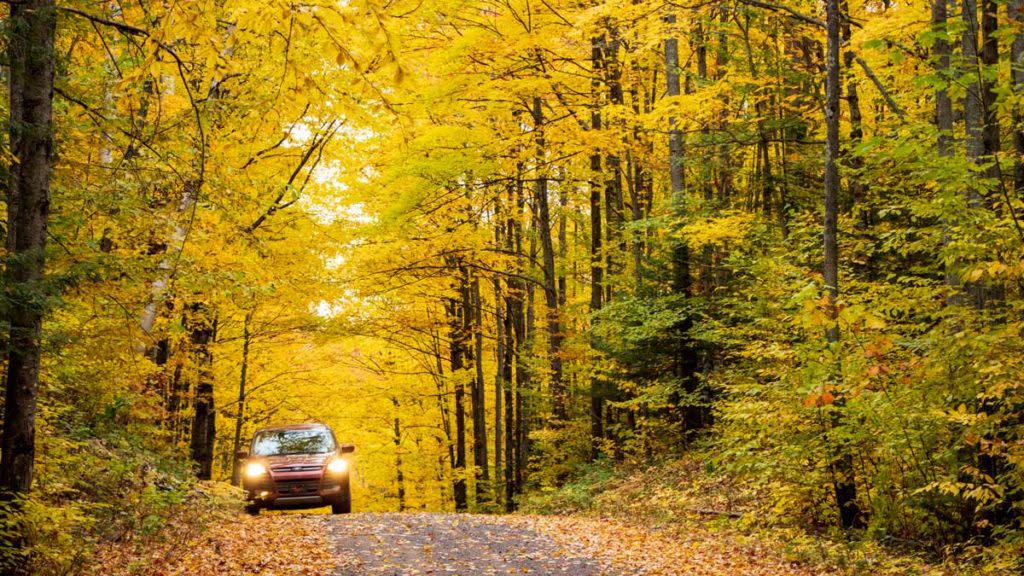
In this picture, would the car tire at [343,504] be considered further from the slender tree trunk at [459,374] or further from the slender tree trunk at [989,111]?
the slender tree trunk at [989,111]

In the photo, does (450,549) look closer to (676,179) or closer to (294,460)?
(294,460)

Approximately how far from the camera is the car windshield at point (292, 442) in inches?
547

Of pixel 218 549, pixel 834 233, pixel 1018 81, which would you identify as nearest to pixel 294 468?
pixel 218 549

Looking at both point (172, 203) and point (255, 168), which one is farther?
point (255, 168)

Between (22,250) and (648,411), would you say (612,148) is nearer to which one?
(648,411)

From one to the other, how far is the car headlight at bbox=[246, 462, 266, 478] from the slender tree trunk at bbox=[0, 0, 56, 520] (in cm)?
685

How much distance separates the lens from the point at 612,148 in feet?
50.8

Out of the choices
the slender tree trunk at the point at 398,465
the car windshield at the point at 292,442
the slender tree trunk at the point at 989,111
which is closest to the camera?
the slender tree trunk at the point at 989,111

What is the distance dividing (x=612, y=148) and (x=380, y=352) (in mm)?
13774

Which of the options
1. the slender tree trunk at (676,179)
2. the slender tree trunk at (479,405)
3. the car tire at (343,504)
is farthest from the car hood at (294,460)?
the slender tree trunk at (676,179)

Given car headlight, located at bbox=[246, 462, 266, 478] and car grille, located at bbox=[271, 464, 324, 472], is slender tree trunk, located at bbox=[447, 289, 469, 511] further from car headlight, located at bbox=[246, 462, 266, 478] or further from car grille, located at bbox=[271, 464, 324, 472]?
car headlight, located at bbox=[246, 462, 266, 478]

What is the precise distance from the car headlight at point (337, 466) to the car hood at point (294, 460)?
Result: 0.14m

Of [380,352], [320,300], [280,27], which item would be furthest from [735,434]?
[380,352]

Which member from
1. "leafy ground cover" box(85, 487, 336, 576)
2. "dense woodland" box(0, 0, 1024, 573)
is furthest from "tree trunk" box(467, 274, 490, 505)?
"leafy ground cover" box(85, 487, 336, 576)
